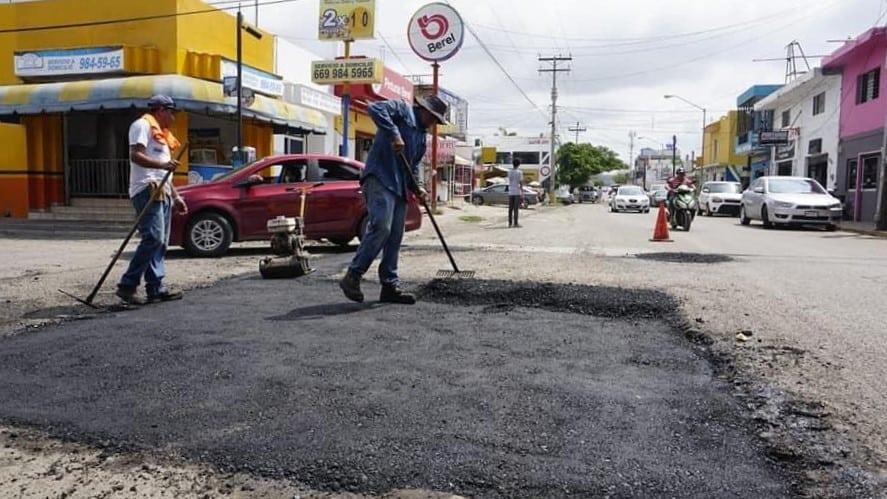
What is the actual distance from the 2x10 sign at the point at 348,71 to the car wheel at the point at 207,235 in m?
10.3

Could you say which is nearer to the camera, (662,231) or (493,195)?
(662,231)

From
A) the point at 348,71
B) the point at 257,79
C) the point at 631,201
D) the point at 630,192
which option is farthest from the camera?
the point at 630,192

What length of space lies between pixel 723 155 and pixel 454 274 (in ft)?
179

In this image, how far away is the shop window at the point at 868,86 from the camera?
2411 centimetres

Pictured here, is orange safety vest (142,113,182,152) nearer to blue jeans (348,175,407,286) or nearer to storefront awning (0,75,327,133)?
blue jeans (348,175,407,286)

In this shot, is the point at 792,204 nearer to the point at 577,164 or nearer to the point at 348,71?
the point at 348,71

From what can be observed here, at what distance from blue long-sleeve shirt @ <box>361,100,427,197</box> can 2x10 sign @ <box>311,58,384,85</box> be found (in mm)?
14086

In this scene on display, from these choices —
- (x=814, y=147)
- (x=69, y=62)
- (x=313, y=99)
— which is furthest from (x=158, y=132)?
(x=814, y=147)

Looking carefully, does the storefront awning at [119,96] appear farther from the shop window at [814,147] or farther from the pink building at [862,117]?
the shop window at [814,147]

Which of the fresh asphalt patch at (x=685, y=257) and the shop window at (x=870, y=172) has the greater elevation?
the shop window at (x=870, y=172)

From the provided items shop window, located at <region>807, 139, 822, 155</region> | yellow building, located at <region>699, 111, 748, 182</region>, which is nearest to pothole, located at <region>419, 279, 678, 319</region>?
shop window, located at <region>807, 139, 822, 155</region>

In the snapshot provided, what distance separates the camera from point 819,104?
30.5m

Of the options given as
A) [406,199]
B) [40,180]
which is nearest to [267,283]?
[406,199]

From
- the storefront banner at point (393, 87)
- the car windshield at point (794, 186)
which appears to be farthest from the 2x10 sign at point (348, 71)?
the car windshield at point (794, 186)
